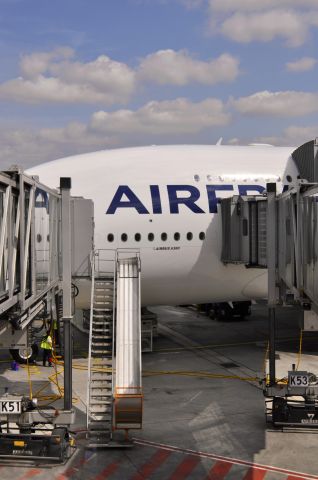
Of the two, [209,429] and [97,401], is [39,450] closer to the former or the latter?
[97,401]

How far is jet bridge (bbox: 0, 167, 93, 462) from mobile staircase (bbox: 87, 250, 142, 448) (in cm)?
122

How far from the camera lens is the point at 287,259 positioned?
56.2 ft

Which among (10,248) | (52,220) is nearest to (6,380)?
(52,220)

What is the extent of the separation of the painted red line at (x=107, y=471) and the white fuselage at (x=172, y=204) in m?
10.6

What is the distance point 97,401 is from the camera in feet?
60.0

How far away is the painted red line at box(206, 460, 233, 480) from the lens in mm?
14320

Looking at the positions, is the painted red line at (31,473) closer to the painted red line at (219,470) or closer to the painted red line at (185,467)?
the painted red line at (185,467)

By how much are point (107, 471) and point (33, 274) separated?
548cm

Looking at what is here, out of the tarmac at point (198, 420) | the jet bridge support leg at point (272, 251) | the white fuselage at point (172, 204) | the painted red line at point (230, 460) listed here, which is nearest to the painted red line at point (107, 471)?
the tarmac at point (198, 420)

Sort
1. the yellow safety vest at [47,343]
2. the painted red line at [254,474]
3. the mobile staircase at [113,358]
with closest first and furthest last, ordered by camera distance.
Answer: the painted red line at [254,474], the mobile staircase at [113,358], the yellow safety vest at [47,343]

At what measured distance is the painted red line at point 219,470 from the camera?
1432cm

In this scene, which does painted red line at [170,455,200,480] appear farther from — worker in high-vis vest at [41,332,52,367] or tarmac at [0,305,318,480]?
worker in high-vis vest at [41,332,52,367]

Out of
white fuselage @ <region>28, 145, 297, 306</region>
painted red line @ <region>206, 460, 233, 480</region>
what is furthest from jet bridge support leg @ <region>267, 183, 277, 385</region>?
white fuselage @ <region>28, 145, 297, 306</region>

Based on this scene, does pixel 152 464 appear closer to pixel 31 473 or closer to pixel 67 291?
pixel 31 473
